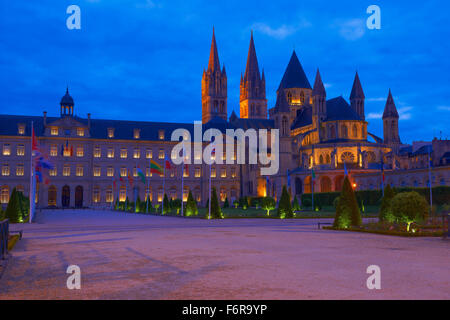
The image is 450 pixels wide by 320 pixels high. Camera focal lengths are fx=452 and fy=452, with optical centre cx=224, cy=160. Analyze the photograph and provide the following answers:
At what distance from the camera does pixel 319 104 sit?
8788cm

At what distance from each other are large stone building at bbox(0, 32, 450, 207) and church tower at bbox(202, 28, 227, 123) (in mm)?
16654

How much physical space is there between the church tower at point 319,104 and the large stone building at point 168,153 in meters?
0.19

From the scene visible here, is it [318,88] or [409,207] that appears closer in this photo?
[409,207]

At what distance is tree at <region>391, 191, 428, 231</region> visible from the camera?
1908cm

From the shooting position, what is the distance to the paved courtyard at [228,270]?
7.45 m

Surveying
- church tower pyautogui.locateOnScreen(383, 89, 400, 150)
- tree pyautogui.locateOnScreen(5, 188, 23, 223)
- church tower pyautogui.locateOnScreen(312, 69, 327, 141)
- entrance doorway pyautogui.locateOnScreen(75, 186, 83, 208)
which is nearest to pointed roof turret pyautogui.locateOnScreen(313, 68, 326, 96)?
church tower pyautogui.locateOnScreen(312, 69, 327, 141)

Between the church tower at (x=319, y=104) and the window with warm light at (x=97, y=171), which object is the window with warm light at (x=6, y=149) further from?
the church tower at (x=319, y=104)

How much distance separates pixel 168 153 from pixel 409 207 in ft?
209

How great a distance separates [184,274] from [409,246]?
29.0 feet

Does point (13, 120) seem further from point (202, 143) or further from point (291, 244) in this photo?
point (291, 244)

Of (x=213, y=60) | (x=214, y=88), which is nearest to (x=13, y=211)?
(x=214, y=88)

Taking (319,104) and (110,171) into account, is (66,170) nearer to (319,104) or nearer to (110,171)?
(110,171)

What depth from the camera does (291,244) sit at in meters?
15.3
